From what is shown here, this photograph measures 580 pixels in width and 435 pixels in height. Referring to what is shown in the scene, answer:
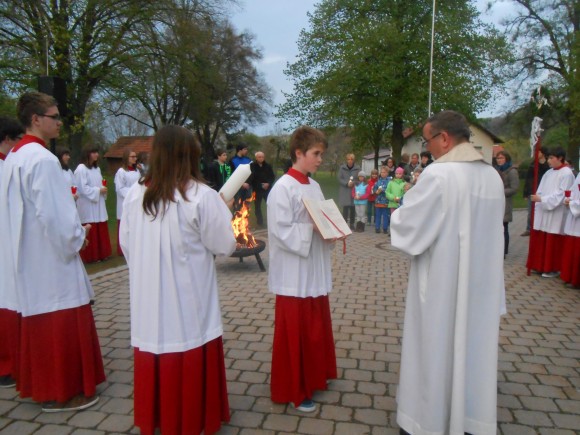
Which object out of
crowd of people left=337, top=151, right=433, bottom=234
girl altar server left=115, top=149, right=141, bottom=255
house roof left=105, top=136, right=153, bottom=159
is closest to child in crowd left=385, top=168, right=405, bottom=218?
crowd of people left=337, top=151, right=433, bottom=234

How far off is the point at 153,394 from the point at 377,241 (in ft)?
29.8

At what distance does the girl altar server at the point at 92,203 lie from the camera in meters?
8.65

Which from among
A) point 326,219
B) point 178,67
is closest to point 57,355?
point 326,219

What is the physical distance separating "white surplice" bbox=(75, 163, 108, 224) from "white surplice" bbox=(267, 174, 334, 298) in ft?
20.3

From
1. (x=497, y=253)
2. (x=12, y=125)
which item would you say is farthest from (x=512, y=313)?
(x=12, y=125)

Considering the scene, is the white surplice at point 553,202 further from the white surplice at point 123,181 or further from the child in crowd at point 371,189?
the white surplice at point 123,181

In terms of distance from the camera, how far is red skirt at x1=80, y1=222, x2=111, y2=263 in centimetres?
880

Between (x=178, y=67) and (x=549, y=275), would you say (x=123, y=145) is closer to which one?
(x=178, y=67)

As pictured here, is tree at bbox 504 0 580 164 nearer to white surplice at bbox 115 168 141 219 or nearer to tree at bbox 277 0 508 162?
tree at bbox 277 0 508 162

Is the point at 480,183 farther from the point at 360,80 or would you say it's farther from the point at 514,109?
the point at 514,109

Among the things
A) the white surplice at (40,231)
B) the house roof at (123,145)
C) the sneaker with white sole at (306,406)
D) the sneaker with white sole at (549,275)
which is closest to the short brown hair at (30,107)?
the white surplice at (40,231)

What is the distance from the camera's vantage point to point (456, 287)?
9.57 ft

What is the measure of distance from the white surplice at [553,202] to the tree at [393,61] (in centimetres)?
1677

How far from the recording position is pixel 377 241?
11523 mm
